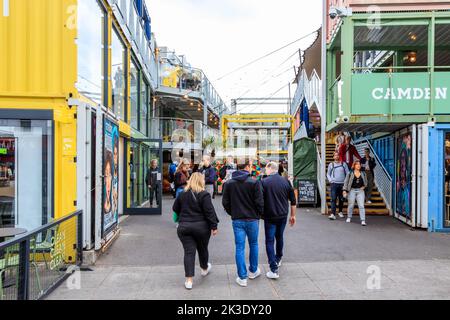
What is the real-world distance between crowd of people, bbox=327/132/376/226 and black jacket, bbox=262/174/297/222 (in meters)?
4.92

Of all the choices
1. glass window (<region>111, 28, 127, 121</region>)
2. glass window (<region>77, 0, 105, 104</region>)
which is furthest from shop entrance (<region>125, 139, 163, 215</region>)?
glass window (<region>77, 0, 105, 104</region>)

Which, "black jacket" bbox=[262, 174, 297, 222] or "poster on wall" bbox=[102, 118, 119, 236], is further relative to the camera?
"poster on wall" bbox=[102, 118, 119, 236]

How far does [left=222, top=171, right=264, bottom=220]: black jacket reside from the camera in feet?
17.9

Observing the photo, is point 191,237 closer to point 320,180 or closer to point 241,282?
point 241,282

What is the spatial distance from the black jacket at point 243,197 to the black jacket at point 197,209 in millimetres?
322

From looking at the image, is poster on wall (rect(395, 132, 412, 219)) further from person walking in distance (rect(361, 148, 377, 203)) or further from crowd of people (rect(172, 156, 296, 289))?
crowd of people (rect(172, 156, 296, 289))

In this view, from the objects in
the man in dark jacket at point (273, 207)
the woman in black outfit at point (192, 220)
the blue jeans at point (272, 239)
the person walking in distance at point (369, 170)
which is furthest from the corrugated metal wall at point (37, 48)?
the person walking in distance at point (369, 170)

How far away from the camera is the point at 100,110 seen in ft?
22.7

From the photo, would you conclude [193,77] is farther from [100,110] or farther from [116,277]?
[116,277]

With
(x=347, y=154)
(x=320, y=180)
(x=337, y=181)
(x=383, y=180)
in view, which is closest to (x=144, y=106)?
(x=320, y=180)

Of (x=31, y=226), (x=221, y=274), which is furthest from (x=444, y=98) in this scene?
(x=31, y=226)

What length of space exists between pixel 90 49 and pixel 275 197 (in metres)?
5.52

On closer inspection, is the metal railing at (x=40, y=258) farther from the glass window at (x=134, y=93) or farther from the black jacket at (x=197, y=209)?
the glass window at (x=134, y=93)

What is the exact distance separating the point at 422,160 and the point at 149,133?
1216 cm
